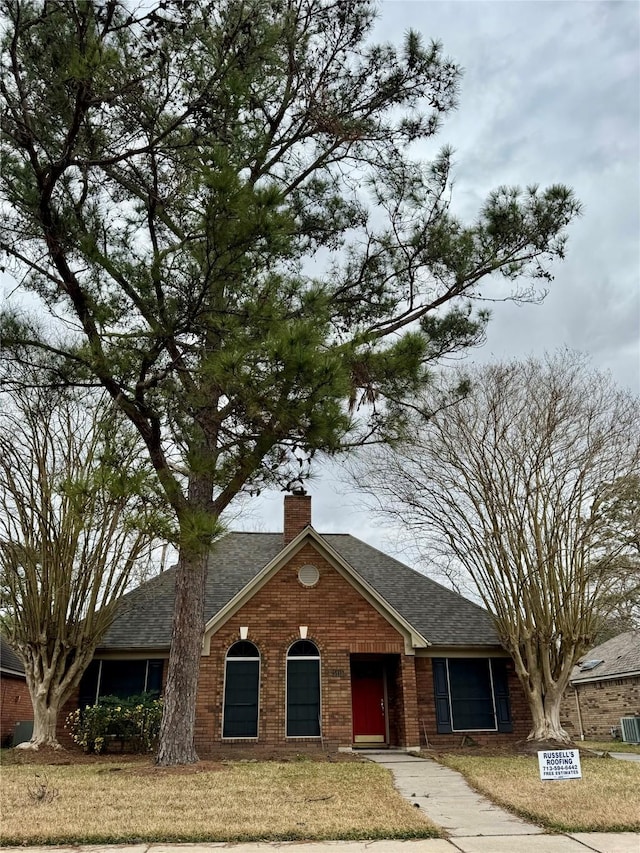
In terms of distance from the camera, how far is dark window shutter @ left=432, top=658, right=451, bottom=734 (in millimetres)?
14648

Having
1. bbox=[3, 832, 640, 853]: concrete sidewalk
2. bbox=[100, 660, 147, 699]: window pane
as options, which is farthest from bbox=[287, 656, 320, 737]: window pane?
bbox=[3, 832, 640, 853]: concrete sidewalk

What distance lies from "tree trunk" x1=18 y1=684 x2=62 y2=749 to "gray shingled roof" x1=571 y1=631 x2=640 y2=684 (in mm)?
14724

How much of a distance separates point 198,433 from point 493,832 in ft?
17.4

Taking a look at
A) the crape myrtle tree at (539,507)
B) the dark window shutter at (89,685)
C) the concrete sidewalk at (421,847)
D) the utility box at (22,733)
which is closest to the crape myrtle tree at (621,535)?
the crape myrtle tree at (539,507)

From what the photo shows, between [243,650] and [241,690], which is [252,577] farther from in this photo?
[241,690]

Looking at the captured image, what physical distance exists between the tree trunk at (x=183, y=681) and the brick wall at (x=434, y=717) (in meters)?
6.50

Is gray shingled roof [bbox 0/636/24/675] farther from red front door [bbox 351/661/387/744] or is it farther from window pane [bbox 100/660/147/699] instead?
red front door [bbox 351/661/387/744]

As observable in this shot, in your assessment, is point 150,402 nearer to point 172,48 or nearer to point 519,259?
point 172,48

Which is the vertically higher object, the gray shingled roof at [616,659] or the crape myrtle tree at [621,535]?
the crape myrtle tree at [621,535]

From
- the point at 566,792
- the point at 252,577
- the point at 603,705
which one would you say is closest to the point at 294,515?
the point at 252,577

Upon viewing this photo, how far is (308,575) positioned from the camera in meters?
14.7

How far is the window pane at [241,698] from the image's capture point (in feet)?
44.6

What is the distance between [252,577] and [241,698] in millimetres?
3137

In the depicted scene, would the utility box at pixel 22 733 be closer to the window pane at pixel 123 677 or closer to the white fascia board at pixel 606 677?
the window pane at pixel 123 677
